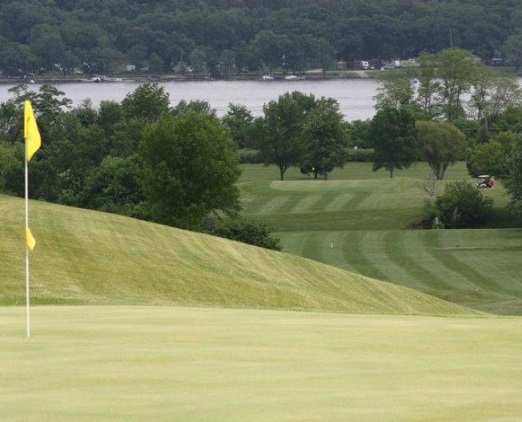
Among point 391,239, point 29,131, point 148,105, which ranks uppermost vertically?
point 29,131

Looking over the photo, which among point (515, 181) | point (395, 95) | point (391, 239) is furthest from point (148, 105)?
point (395, 95)

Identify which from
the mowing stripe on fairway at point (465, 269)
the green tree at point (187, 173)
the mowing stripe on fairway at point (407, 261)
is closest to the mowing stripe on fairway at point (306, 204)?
the mowing stripe on fairway at point (407, 261)

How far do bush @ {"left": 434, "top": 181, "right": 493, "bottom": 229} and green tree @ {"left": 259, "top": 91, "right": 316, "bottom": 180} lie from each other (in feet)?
106

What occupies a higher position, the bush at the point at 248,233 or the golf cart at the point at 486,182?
the bush at the point at 248,233

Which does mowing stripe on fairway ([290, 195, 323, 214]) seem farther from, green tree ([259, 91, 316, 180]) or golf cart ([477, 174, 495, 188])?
green tree ([259, 91, 316, 180])

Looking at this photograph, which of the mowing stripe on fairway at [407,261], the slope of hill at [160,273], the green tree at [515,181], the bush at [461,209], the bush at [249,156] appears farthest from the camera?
the bush at [249,156]

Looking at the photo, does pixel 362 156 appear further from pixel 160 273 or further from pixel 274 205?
pixel 160 273

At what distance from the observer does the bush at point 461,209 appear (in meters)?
81.7

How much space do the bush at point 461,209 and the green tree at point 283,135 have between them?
32.4 metres

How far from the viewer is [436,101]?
161375 millimetres

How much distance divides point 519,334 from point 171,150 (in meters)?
48.5

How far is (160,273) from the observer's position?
32.9 meters

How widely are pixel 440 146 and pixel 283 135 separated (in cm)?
1377

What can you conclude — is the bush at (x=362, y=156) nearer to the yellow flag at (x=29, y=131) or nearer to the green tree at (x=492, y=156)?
the green tree at (x=492, y=156)
